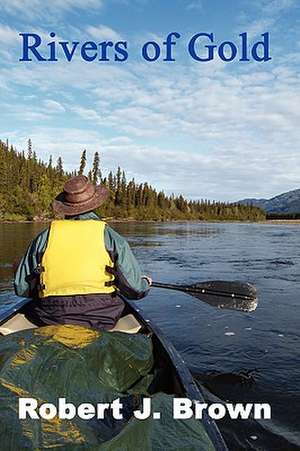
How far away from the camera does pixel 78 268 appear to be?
429cm

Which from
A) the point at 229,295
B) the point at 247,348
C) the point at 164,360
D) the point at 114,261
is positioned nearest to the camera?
the point at 164,360

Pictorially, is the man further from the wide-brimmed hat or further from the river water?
the river water

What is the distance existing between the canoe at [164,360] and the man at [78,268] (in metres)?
0.61

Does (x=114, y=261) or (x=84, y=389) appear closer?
(x=84, y=389)

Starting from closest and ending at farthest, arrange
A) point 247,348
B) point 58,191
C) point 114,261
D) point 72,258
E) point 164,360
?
point 164,360 < point 72,258 < point 114,261 < point 247,348 < point 58,191

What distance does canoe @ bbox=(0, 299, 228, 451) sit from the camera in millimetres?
2703

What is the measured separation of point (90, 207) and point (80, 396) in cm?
213

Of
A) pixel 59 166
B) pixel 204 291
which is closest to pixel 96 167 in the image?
pixel 59 166

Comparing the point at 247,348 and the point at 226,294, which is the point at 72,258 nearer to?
the point at 247,348

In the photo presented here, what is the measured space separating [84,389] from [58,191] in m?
91.5

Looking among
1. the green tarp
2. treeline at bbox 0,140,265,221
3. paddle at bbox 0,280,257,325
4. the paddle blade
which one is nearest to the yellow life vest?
the green tarp

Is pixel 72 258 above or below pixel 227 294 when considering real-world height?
above

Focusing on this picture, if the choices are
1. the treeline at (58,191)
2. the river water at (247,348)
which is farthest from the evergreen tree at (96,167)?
the river water at (247,348)

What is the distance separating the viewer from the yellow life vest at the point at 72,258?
13.9 feet
